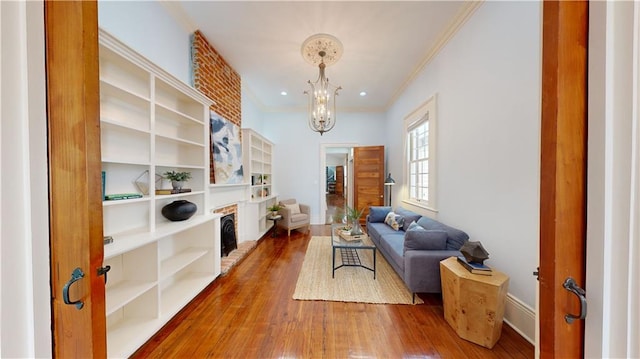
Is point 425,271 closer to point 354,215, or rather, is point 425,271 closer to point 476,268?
point 476,268

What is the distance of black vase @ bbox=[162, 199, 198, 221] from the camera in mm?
2139

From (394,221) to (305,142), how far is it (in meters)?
3.29

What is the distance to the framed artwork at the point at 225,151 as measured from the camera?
3061mm

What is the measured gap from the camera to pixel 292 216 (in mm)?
4691

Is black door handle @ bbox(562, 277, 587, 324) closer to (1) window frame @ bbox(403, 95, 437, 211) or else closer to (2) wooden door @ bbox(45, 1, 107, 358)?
(2) wooden door @ bbox(45, 1, 107, 358)

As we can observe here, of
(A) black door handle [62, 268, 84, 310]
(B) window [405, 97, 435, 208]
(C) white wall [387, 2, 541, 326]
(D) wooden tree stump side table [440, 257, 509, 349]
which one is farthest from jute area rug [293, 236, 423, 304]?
(A) black door handle [62, 268, 84, 310]

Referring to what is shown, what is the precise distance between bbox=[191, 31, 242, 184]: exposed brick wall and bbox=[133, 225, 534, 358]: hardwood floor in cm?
178

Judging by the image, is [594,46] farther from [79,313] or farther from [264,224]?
[264,224]

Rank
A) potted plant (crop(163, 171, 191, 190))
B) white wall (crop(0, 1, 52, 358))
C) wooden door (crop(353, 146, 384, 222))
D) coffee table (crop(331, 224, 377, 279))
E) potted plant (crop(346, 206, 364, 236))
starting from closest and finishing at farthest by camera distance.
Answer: white wall (crop(0, 1, 52, 358)), potted plant (crop(163, 171, 191, 190)), coffee table (crop(331, 224, 377, 279)), potted plant (crop(346, 206, 364, 236)), wooden door (crop(353, 146, 384, 222))

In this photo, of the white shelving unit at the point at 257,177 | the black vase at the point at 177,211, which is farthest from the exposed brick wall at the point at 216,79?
the black vase at the point at 177,211

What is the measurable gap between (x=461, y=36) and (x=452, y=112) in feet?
2.83

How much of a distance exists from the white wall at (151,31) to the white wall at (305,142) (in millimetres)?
3114

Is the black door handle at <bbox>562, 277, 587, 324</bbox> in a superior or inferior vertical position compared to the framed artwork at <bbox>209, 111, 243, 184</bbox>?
inferior

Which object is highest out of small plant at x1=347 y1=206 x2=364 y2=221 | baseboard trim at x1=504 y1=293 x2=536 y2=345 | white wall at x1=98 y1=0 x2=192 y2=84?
white wall at x1=98 y1=0 x2=192 y2=84
